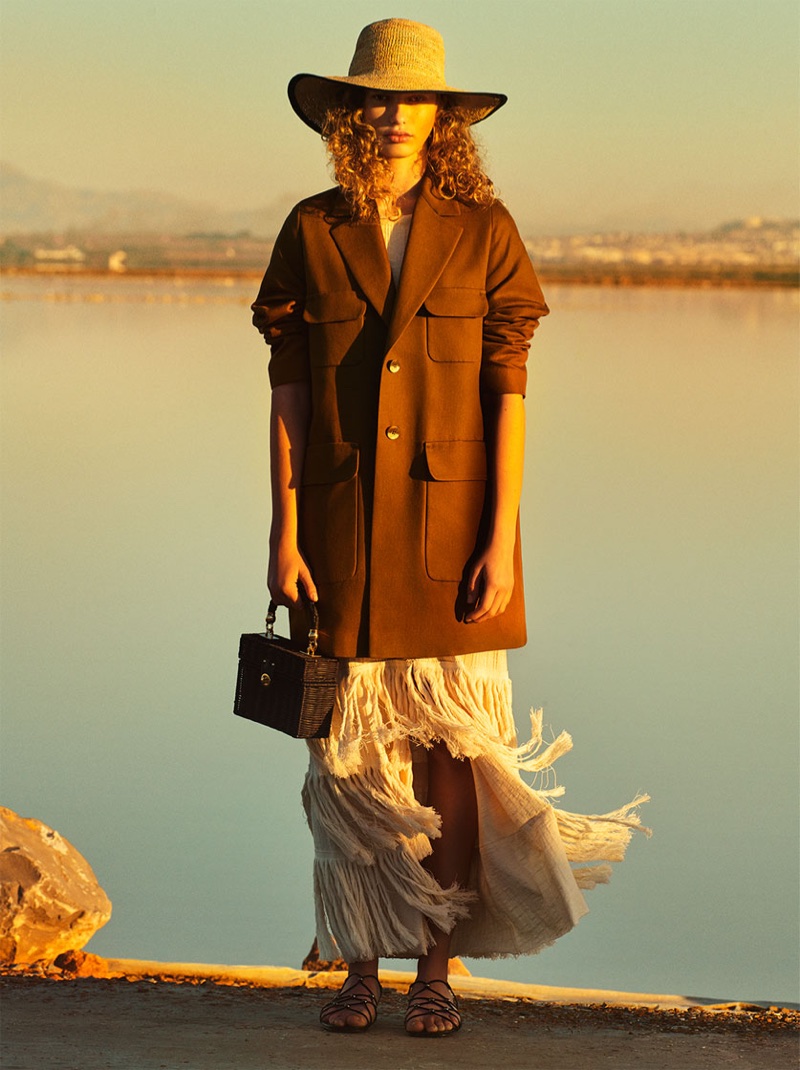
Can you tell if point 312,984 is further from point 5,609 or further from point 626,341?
point 626,341

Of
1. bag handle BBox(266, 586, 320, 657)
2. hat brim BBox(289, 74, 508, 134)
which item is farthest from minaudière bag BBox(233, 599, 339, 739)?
hat brim BBox(289, 74, 508, 134)

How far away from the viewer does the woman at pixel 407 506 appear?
3.48 metres

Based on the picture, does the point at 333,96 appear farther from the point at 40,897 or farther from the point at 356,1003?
the point at 40,897

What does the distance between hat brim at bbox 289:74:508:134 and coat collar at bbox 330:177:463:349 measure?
0.21 m

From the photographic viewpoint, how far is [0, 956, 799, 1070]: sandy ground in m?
3.30

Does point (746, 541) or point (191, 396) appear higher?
point (191, 396)

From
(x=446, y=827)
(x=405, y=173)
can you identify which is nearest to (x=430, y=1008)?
(x=446, y=827)

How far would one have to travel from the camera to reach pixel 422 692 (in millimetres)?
3541

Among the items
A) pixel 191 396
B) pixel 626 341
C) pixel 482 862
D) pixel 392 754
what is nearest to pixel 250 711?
pixel 392 754

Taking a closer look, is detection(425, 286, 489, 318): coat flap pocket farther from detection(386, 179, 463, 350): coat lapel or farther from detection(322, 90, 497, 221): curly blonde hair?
detection(322, 90, 497, 221): curly blonde hair

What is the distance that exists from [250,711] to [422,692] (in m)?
0.34

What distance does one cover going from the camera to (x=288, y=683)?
3.49 metres

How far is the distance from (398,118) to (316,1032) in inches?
68.9

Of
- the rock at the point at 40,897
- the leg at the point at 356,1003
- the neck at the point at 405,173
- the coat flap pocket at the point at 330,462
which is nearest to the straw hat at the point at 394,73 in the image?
the neck at the point at 405,173
